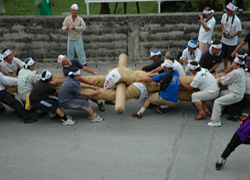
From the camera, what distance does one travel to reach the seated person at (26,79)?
26.2 feet

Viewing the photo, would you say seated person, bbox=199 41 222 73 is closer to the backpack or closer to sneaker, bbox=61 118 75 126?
the backpack

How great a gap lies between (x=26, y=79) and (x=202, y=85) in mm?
3722

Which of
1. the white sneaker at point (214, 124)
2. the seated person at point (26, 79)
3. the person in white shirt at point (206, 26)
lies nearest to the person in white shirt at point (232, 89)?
the white sneaker at point (214, 124)

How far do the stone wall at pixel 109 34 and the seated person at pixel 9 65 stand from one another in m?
2.98

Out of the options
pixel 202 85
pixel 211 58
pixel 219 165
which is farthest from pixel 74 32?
pixel 219 165

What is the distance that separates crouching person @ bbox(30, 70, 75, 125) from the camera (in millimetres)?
7730

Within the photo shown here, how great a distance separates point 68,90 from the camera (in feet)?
25.3

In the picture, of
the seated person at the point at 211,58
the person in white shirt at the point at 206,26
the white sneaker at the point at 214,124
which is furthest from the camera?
the person in white shirt at the point at 206,26

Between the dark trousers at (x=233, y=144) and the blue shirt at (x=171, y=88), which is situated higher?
the blue shirt at (x=171, y=88)

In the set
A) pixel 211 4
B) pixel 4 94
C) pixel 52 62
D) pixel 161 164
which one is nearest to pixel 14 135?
pixel 4 94

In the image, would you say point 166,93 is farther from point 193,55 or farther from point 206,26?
point 206,26

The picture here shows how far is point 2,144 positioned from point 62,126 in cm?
128

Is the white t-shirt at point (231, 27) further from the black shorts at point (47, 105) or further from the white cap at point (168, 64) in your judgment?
the black shorts at point (47, 105)

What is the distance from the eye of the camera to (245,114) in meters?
7.96
